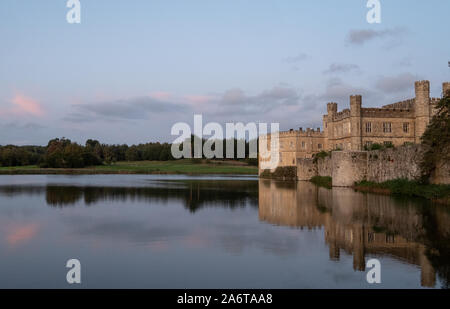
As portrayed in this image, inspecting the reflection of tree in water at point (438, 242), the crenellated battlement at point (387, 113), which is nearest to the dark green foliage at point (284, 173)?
the crenellated battlement at point (387, 113)

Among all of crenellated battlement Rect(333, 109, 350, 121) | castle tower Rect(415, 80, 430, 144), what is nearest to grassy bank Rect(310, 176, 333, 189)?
crenellated battlement Rect(333, 109, 350, 121)

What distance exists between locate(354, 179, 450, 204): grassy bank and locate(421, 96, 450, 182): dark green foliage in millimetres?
840

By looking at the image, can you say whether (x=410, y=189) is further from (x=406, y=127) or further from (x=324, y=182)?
(x=406, y=127)

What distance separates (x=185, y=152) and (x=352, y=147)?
89.6 meters

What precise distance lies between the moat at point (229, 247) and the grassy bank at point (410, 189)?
2.33 m

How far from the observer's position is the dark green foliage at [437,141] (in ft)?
68.4

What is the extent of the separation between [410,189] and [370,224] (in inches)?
A: 453

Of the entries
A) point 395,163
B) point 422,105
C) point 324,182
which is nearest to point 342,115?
point 422,105

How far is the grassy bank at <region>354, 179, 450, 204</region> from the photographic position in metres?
19.8

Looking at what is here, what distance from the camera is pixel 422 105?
4016 cm

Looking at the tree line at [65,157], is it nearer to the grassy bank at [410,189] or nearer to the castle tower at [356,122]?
the castle tower at [356,122]

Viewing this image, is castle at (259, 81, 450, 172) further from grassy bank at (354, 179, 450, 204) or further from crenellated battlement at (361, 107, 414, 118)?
grassy bank at (354, 179, 450, 204)
